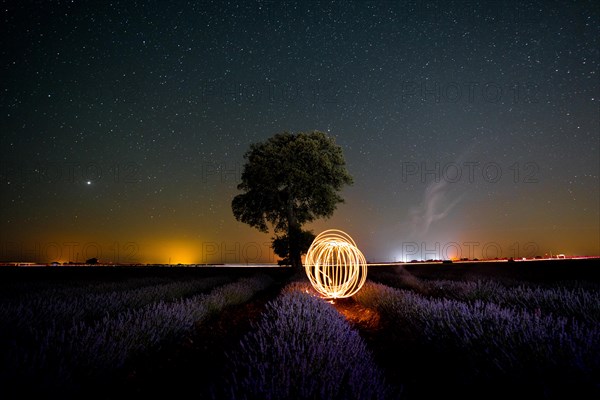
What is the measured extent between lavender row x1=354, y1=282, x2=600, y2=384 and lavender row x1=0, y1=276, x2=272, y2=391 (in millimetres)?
3160

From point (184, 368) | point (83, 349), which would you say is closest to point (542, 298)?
point (184, 368)

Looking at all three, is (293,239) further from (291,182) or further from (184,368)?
(184,368)

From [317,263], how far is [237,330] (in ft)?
11.3

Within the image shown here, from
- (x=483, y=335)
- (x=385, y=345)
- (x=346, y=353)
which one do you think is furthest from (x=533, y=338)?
(x=385, y=345)

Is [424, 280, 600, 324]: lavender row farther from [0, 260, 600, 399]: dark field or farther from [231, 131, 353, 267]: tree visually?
[231, 131, 353, 267]: tree

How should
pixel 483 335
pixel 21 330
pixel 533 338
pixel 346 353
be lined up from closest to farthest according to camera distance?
1. pixel 533 338
2. pixel 346 353
3. pixel 483 335
4. pixel 21 330

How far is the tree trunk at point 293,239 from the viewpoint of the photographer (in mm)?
19562

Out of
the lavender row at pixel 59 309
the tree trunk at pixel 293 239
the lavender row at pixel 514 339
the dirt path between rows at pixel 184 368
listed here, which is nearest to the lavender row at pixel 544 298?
the lavender row at pixel 514 339

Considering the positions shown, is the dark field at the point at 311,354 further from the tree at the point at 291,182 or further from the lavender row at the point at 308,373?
the tree at the point at 291,182

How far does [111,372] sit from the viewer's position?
2756mm

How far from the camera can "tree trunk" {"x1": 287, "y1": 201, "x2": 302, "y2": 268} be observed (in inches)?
770

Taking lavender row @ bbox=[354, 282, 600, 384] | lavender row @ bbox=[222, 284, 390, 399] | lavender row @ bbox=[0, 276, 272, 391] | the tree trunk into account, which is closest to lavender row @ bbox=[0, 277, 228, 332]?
lavender row @ bbox=[0, 276, 272, 391]

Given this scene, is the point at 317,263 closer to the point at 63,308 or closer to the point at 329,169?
the point at 63,308

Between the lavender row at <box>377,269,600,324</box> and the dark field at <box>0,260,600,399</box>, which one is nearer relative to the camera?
the dark field at <box>0,260,600,399</box>
